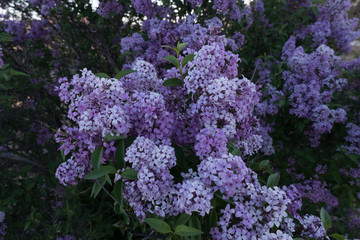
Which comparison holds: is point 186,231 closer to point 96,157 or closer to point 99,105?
point 96,157

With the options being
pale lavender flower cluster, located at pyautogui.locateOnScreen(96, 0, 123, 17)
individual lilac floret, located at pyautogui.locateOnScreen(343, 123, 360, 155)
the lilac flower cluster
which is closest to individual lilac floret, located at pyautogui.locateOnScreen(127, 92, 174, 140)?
the lilac flower cluster

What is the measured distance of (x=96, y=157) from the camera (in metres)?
1.64

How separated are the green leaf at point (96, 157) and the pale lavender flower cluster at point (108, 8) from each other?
3.25 metres

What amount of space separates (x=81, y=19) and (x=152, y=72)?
3411mm

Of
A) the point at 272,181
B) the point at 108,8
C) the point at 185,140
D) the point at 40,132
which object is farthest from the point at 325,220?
the point at 40,132

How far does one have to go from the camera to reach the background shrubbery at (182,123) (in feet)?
5.11

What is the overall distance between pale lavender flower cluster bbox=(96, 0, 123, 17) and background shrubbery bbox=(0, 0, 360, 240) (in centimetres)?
2

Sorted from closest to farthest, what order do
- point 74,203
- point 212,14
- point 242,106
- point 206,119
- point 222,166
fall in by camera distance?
point 222,166 → point 206,119 → point 242,106 → point 74,203 → point 212,14

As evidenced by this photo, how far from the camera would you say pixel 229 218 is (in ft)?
4.87

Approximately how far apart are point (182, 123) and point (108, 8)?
3.23 metres

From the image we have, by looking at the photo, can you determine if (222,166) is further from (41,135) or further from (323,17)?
(323,17)

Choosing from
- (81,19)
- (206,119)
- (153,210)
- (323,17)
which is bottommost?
(153,210)

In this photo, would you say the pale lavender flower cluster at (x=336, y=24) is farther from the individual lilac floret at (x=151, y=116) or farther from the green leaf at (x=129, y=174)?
the green leaf at (x=129, y=174)

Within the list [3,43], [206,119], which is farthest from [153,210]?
[3,43]
